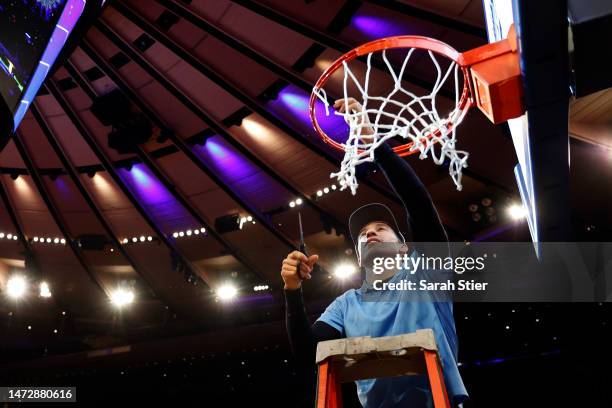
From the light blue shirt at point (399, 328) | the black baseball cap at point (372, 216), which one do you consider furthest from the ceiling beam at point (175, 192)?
the light blue shirt at point (399, 328)

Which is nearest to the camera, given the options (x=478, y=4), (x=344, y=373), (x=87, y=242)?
(x=344, y=373)

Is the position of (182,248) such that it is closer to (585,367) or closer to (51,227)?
(51,227)

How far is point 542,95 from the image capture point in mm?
2836

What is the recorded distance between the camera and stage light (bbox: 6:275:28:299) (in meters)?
10.4

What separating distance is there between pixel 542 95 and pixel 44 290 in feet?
36.1

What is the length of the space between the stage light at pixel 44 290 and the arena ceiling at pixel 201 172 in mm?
149

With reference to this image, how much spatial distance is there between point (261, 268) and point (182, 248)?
1711 millimetres

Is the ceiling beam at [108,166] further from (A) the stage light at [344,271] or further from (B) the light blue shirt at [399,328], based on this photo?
(B) the light blue shirt at [399,328]

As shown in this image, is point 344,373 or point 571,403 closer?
point 344,373

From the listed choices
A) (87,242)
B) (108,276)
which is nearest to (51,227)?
(87,242)

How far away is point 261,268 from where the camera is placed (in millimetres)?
10102

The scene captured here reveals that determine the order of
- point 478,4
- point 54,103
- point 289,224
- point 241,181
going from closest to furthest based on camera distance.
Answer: point 478,4, point 54,103, point 241,181, point 289,224

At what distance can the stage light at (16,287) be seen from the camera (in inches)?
410

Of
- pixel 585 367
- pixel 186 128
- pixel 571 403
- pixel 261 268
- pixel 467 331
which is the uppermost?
pixel 186 128
